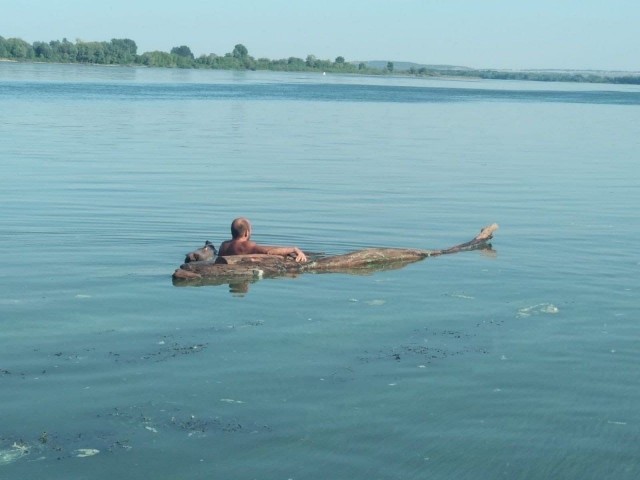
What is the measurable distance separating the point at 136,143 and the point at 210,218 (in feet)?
64.0

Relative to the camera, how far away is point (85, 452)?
10062 mm

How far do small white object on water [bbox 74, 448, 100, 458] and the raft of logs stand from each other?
24.4 ft

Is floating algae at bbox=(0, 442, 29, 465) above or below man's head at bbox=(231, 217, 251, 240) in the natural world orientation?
below

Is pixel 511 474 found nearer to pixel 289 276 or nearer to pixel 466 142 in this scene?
pixel 289 276

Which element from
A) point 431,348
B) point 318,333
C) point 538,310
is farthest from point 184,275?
point 538,310

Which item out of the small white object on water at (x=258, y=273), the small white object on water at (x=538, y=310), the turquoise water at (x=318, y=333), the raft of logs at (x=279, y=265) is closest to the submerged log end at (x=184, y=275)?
the raft of logs at (x=279, y=265)

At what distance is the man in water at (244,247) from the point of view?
1753 centimetres

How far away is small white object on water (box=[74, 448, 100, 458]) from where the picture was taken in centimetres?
1000

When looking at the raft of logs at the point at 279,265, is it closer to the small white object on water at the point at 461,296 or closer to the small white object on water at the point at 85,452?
the small white object on water at the point at 461,296

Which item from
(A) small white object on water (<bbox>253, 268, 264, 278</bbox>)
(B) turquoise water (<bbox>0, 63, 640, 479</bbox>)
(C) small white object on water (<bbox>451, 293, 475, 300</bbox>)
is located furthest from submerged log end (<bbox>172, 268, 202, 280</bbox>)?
(C) small white object on water (<bbox>451, 293, 475, 300</bbox>)

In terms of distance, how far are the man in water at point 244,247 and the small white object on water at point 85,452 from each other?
759 cm

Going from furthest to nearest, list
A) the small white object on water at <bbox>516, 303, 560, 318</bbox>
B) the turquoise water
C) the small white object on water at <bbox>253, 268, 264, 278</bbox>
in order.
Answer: the small white object on water at <bbox>253, 268, 264, 278</bbox> < the small white object on water at <bbox>516, 303, 560, 318</bbox> < the turquoise water

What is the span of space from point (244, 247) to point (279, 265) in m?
0.69

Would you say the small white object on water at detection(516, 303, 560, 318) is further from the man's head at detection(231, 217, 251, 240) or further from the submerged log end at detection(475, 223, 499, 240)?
the man's head at detection(231, 217, 251, 240)
